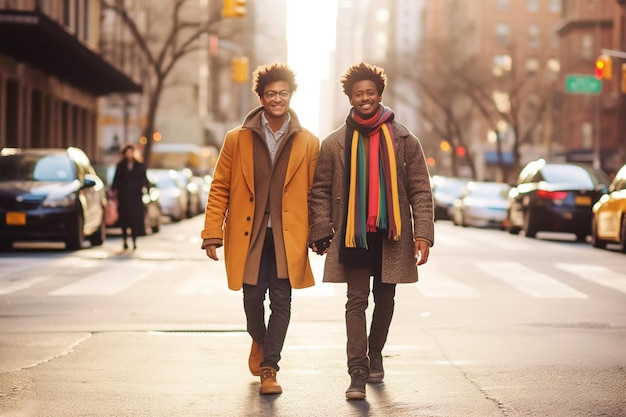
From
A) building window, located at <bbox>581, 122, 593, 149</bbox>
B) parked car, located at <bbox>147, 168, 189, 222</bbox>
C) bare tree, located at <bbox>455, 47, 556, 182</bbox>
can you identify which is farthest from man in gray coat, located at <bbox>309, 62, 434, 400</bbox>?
building window, located at <bbox>581, 122, 593, 149</bbox>

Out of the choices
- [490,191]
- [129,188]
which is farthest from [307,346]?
[490,191]

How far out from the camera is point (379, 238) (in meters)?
7.43

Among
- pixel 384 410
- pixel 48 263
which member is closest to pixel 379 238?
pixel 384 410

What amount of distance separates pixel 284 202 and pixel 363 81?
2.82 ft

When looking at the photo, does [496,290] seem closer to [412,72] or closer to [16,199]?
[16,199]

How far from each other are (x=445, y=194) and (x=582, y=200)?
17.1 m

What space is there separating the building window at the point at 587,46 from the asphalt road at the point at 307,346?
65.5 meters

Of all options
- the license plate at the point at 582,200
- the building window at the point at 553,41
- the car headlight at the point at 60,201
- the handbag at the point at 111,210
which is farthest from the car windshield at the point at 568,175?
the building window at the point at 553,41

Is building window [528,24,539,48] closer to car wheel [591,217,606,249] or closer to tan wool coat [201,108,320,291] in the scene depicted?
car wheel [591,217,606,249]

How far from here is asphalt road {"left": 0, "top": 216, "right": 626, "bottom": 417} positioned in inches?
276

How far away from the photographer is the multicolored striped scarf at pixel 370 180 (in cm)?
723

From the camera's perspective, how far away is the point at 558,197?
26.0 m

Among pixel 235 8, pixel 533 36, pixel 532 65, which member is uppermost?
pixel 533 36

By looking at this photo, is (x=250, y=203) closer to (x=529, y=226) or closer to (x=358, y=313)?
(x=358, y=313)
